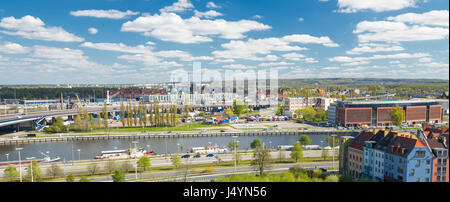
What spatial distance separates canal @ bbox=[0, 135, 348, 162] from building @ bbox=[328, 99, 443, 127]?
3.72 m

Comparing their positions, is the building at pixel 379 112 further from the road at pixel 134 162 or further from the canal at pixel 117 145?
the road at pixel 134 162

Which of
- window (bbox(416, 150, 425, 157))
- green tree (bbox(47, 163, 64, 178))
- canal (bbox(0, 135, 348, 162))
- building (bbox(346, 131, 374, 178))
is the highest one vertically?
window (bbox(416, 150, 425, 157))

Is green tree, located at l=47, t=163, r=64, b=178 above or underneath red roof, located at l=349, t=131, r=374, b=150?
underneath

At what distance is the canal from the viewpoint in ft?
35.0

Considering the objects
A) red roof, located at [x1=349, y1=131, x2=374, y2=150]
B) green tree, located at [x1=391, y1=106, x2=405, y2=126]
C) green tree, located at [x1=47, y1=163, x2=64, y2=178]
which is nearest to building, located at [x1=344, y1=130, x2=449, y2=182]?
red roof, located at [x1=349, y1=131, x2=374, y2=150]

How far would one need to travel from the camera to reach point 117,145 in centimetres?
1257

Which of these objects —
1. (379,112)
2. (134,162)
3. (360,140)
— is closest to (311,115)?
(379,112)

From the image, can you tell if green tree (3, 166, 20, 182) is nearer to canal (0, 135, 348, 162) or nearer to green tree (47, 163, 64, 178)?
green tree (47, 163, 64, 178)

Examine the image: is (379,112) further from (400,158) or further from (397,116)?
(400,158)

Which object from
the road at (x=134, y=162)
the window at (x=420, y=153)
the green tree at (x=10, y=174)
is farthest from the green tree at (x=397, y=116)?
the green tree at (x=10, y=174)

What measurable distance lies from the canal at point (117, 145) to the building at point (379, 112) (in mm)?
3716

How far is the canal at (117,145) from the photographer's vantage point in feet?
35.0

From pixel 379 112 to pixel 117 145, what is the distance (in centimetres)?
1472

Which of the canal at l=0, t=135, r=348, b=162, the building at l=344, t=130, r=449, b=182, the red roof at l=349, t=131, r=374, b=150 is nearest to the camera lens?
the building at l=344, t=130, r=449, b=182
